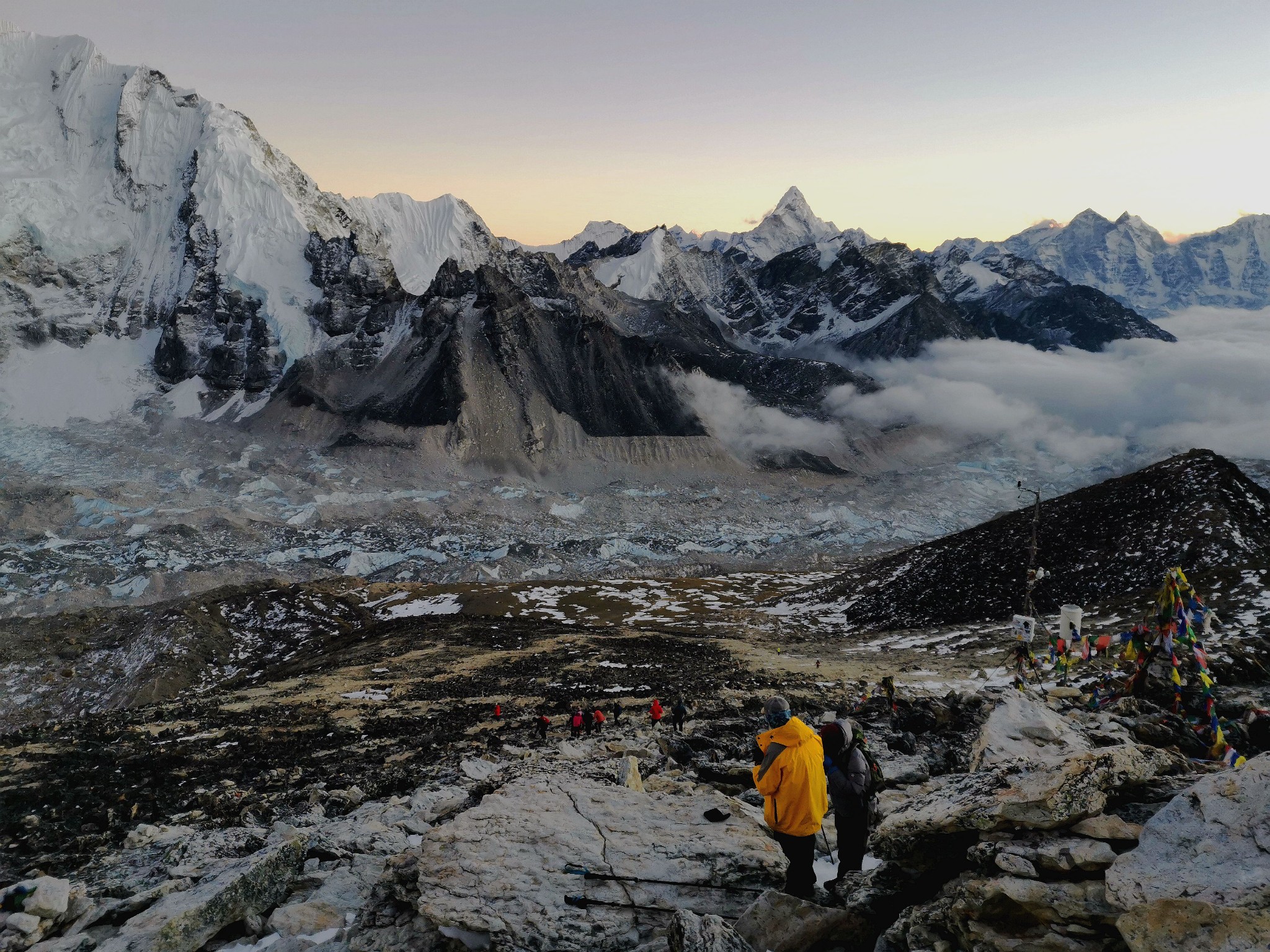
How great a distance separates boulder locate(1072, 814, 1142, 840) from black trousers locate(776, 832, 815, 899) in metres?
2.22

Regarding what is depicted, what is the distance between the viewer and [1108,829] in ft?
18.4

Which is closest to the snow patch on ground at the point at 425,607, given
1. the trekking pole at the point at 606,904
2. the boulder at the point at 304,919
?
the boulder at the point at 304,919

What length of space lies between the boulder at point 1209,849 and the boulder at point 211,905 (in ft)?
27.1

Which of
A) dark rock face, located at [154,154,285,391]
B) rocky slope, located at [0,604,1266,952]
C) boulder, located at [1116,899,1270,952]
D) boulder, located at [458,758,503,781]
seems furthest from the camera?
dark rock face, located at [154,154,285,391]

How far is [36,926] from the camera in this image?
311 inches

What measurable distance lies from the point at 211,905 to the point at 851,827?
6.71 metres

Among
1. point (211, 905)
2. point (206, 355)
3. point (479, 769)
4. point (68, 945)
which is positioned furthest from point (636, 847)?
point (206, 355)

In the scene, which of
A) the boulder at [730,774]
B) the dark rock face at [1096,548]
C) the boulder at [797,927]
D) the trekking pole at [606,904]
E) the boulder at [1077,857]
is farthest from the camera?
the dark rock face at [1096,548]

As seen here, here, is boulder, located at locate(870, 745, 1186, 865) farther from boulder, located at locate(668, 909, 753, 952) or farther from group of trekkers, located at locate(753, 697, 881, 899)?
boulder, located at locate(668, 909, 753, 952)

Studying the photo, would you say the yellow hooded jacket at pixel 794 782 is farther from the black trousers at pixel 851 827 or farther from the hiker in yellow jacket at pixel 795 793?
the black trousers at pixel 851 827

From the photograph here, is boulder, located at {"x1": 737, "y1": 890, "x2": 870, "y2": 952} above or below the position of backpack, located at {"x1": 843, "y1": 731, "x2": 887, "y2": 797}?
below

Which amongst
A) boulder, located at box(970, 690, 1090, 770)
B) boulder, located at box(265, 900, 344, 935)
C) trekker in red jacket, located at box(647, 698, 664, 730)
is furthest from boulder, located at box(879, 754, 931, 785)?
trekker in red jacket, located at box(647, 698, 664, 730)

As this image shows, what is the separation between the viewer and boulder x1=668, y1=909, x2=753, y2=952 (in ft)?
17.6

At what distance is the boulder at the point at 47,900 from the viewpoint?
7992mm
